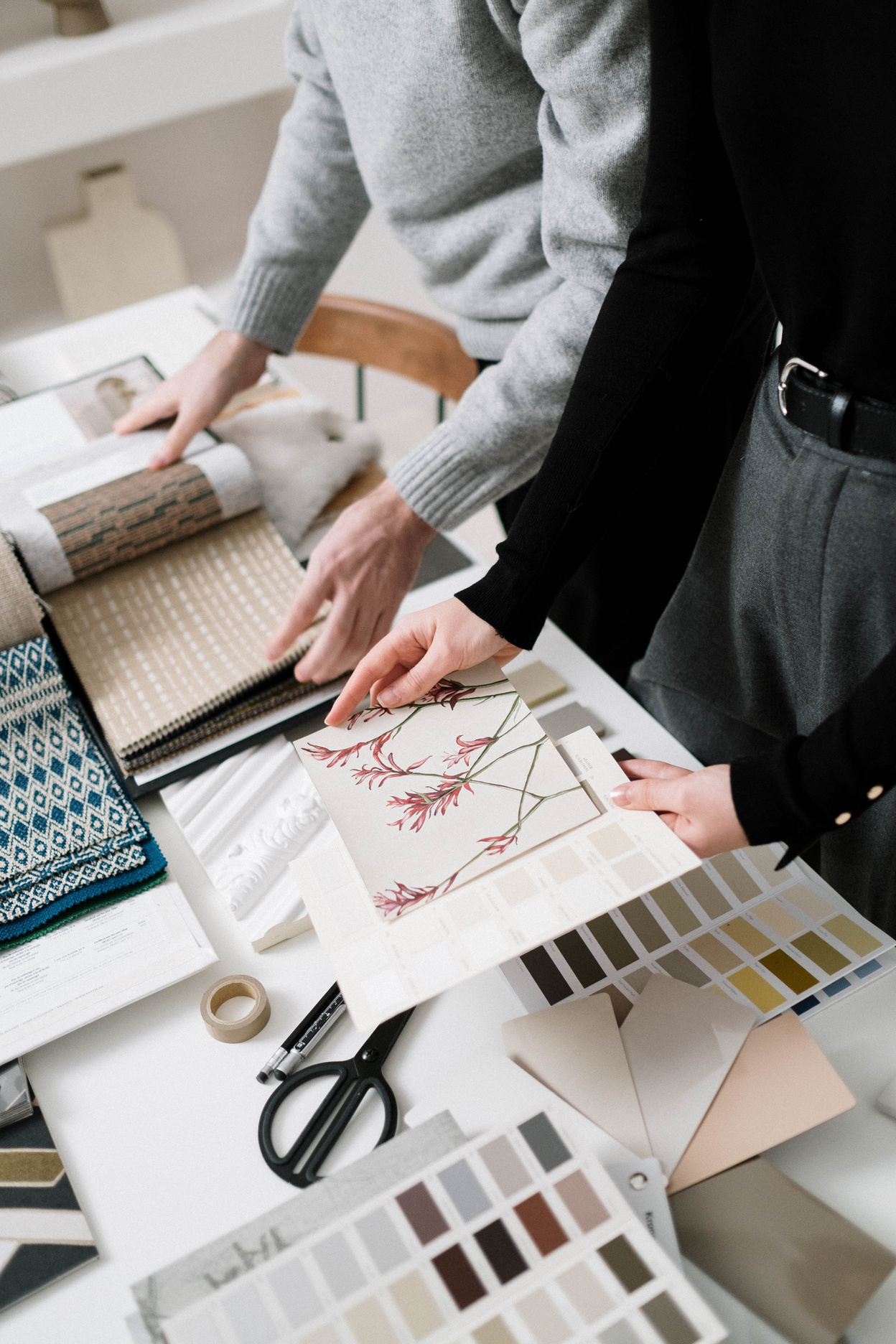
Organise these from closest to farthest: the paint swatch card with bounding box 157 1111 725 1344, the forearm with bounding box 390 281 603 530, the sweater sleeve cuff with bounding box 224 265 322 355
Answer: the paint swatch card with bounding box 157 1111 725 1344 → the forearm with bounding box 390 281 603 530 → the sweater sleeve cuff with bounding box 224 265 322 355

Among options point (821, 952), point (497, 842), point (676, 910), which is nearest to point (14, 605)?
point (497, 842)

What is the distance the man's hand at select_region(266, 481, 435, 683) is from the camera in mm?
943

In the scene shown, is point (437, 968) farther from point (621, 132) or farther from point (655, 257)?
point (621, 132)

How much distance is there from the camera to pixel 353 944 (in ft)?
2.16

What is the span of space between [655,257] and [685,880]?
49 centimetres

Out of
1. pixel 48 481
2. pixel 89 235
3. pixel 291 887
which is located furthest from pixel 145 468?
pixel 89 235

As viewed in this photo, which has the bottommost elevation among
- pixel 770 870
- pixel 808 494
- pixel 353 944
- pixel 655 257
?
pixel 770 870

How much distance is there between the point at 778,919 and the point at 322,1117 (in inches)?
14.6

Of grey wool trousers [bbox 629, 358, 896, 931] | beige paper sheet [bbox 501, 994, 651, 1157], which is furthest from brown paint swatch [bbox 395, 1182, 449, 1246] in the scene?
grey wool trousers [bbox 629, 358, 896, 931]

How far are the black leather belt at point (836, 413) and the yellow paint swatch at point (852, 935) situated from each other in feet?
1.13

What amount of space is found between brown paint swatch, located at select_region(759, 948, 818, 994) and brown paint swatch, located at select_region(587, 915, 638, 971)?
10cm

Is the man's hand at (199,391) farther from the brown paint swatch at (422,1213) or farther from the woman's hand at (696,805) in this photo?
the brown paint swatch at (422,1213)

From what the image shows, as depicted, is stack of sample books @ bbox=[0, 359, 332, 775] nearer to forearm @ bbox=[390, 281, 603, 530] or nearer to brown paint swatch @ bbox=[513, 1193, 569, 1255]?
forearm @ bbox=[390, 281, 603, 530]

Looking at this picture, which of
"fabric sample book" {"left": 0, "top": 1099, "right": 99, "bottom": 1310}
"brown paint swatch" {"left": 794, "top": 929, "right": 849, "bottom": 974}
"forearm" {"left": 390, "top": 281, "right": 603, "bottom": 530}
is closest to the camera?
"fabric sample book" {"left": 0, "top": 1099, "right": 99, "bottom": 1310}
